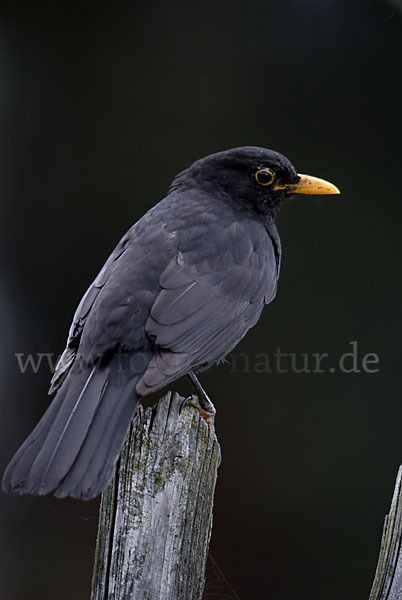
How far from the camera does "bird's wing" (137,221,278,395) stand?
3.23 meters

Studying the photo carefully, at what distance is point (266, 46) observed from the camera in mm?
5414

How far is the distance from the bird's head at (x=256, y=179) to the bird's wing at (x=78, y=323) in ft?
2.39

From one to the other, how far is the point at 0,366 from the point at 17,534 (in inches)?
41.0

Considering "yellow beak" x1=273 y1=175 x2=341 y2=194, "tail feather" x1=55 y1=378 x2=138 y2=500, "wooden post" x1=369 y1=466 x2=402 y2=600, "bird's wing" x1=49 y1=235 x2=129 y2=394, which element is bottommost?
"wooden post" x1=369 y1=466 x2=402 y2=600

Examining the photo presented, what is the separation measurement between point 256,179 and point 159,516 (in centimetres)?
230

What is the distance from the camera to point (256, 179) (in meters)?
4.29

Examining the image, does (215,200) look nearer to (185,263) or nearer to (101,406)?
(185,263)

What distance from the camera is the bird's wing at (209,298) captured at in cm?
323

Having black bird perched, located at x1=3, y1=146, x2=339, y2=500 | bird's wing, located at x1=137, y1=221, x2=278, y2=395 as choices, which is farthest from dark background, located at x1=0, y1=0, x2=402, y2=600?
bird's wing, located at x1=137, y1=221, x2=278, y2=395

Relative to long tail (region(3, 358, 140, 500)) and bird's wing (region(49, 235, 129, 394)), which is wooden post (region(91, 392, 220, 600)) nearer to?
long tail (region(3, 358, 140, 500))

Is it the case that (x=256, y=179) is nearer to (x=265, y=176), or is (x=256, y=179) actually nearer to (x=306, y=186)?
(x=265, y=176)

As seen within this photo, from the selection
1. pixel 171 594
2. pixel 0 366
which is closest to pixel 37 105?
pixel 0 366

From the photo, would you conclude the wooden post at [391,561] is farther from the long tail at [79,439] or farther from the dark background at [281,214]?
the dark background at [281,214]

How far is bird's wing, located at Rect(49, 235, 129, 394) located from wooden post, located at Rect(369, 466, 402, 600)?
55.9 inches
